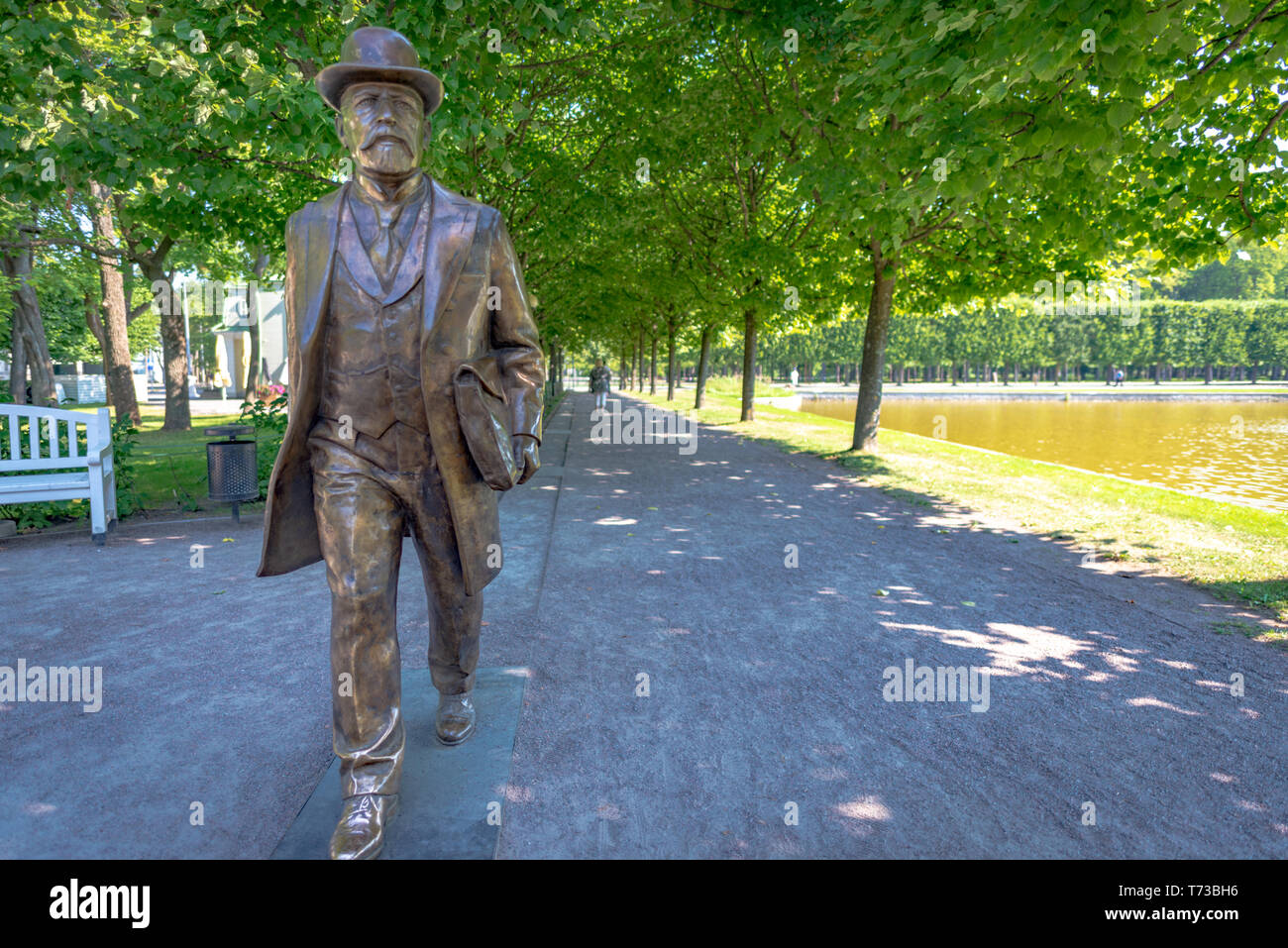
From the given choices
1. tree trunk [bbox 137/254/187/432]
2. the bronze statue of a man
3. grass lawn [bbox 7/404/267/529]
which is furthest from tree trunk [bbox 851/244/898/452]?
tree trunk [bbox 137/254/187/432]

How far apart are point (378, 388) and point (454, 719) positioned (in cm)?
163

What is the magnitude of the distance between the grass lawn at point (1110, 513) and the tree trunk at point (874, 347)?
0.46 m

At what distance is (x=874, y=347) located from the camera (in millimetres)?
15008

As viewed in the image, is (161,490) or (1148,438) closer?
(161,490)

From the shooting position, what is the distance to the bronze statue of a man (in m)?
2.77

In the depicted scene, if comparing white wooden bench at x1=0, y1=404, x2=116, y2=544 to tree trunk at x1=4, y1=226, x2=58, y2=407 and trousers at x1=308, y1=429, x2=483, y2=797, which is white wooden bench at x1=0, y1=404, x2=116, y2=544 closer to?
trousers at x1=308, y1=429, x2=483, y2=797

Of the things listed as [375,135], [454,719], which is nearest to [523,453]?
[375,135]

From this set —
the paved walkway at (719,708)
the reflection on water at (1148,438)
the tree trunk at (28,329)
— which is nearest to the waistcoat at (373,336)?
the paved walkway at (719,708)

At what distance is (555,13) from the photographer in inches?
276

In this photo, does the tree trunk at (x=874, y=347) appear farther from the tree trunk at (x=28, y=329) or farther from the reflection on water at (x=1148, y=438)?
the tree trunk at (x=28, y=329)

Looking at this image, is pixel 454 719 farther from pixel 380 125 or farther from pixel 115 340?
pixel 115 340
